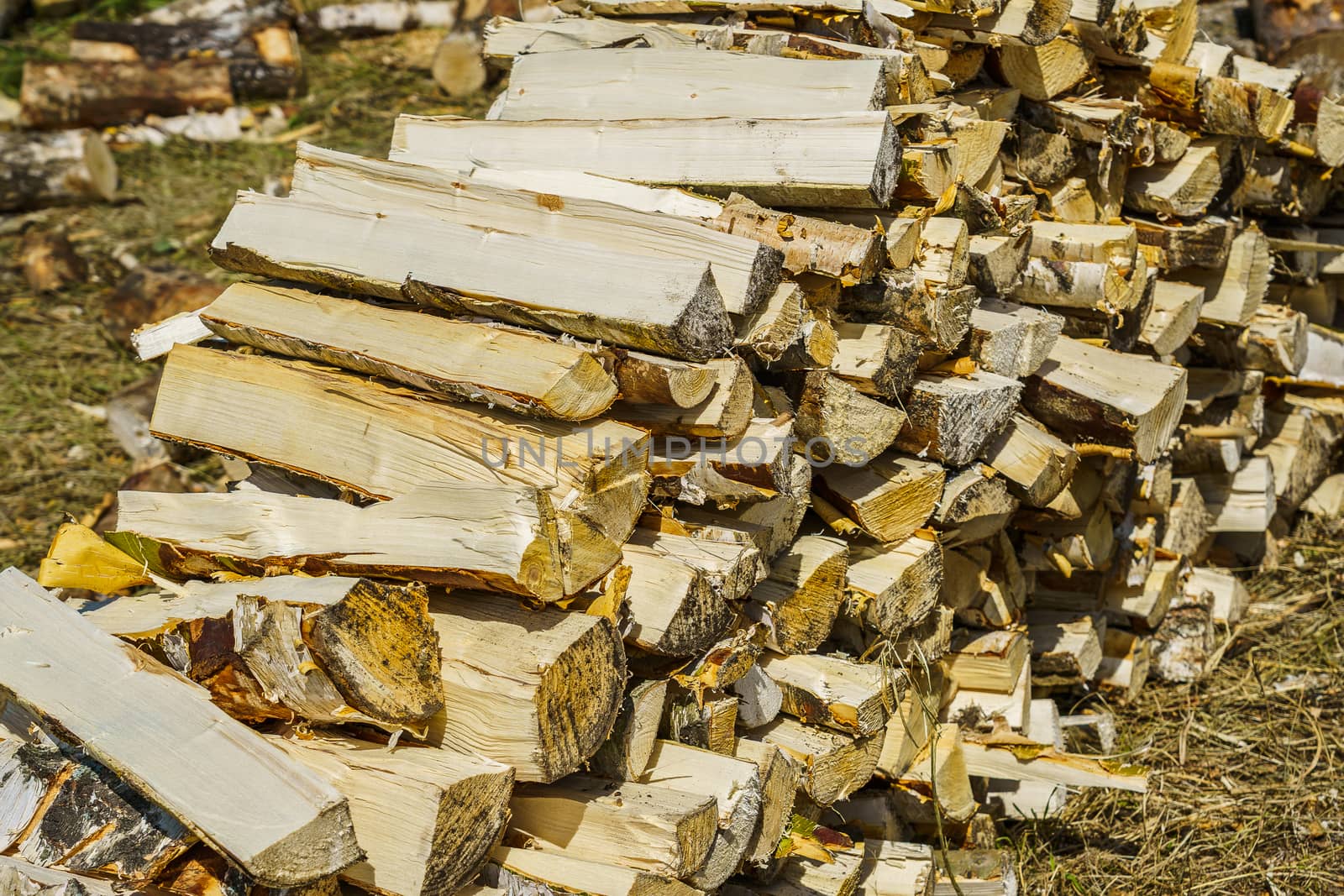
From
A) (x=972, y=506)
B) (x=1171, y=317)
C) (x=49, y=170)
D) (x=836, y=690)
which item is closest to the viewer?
(x=836, y=690)

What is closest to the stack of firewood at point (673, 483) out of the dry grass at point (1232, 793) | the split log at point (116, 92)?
the dry grass at point (1232, 793)

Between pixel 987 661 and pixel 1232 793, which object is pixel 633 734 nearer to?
pixel 987 661

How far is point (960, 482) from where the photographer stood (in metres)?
3.16

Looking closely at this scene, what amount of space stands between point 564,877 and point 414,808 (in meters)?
0.38

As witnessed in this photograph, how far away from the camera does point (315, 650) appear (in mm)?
2057

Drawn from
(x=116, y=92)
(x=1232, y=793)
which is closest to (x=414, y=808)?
(x=1232, y=793)

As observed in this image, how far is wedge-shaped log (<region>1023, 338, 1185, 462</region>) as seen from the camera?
336 centimetres

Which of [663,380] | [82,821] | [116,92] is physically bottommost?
[116,92]

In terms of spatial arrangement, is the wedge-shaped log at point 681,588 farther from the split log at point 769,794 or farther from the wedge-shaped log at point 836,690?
the wedge-shaped log at point 836,690

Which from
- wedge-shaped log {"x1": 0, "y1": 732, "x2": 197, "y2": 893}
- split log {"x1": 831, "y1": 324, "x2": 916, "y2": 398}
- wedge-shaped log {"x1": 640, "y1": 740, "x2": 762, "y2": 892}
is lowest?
wedge-shaped log {"x1": 640, "y1": 740, "x2": 762, "y2": 892}

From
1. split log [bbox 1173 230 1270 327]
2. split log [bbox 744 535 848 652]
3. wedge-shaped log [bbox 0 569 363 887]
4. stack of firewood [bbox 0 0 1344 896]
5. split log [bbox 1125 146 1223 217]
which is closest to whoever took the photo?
wedge-shaped log [bbox 0 569 363 887]

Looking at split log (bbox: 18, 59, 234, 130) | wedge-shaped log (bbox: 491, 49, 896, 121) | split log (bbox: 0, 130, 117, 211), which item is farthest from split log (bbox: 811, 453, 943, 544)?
split log (bbox: 18, 59, 234, 130)

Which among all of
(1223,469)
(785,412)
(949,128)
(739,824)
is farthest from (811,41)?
(1223,469)

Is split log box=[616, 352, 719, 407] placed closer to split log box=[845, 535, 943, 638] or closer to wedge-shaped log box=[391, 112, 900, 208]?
wedge-shaped log box=[391, 112, 900, 208]
